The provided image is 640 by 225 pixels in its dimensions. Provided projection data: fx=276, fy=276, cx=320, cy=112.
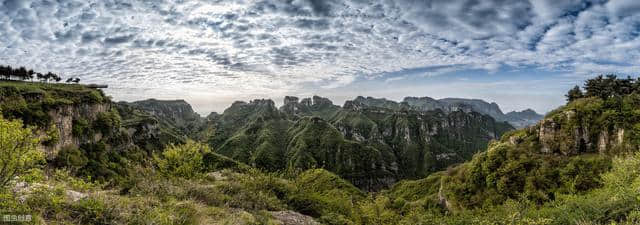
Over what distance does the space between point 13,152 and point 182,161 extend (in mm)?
11916

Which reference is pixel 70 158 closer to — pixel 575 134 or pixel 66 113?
pixel 66 113

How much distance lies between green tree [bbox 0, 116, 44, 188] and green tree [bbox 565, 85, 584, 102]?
93.6 m

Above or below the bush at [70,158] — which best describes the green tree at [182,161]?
above

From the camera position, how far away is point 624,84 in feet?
199

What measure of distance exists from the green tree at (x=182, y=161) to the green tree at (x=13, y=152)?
1081 cm

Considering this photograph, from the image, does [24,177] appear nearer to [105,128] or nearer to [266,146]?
[105,128]

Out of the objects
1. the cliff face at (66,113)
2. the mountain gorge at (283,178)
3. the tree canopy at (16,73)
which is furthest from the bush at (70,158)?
the tree canopy at (16,73)

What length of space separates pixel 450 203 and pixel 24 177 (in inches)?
2429

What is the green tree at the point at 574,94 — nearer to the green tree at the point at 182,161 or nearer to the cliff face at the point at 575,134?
the cliff face at the point at 575,134

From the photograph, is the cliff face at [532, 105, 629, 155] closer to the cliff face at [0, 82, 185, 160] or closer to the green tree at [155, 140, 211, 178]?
the green tree at [155, 140, 211, 178]

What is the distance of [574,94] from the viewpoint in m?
69.5

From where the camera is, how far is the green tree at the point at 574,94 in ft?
225

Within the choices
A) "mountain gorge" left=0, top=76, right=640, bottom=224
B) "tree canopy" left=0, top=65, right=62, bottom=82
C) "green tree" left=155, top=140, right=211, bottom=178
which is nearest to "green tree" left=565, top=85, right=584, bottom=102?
"mountain gorge" left=0, top=76, right=640, bottom=224

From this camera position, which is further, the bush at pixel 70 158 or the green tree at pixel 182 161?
the bush at pixel 70 158
